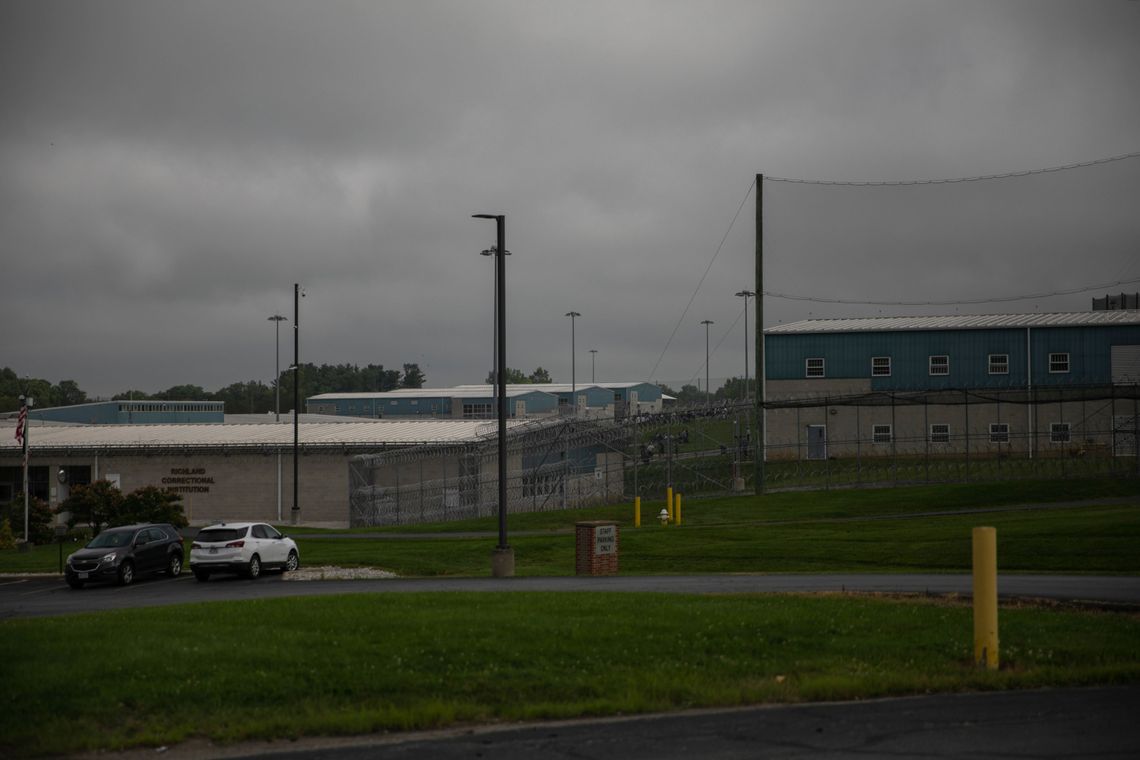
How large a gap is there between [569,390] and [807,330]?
61168 mm

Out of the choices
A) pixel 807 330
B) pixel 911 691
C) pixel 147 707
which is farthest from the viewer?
pixel 807 330

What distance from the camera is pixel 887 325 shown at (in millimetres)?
63594

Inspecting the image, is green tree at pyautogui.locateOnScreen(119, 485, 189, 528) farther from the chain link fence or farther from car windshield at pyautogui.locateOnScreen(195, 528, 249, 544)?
car windshield at pyautogui.locateOnScreen(195, 528, 249, 544)

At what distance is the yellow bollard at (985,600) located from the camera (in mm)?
11945

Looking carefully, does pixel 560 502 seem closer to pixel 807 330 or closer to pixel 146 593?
pixel 807 330

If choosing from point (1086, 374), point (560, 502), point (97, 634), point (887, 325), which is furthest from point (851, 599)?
point (887, 325)

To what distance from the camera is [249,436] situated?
63125 millimetres

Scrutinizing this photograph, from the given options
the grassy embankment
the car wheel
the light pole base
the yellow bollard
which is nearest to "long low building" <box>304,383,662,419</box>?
the car wheel

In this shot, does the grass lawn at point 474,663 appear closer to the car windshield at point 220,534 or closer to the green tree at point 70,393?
the car windshield at point 220,534

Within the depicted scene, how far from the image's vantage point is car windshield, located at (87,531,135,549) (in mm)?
30391

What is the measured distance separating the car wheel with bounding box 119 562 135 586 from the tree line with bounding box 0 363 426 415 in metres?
114

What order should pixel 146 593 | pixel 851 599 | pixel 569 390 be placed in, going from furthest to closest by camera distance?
pixel 569 390 → pixel 146 593 → pixel 851 599

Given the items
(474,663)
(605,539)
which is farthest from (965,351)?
(474,663)

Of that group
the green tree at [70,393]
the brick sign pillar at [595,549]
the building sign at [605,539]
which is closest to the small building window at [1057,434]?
the building sign at [605,539]
